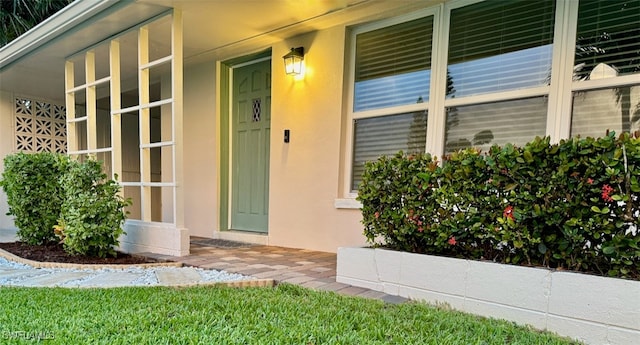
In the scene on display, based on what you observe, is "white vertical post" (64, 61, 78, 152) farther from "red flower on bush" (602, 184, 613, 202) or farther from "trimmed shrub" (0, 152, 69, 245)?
"red flower on bush" (602, 184, 613, 202)

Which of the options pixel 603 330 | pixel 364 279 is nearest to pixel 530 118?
pixel 603 330

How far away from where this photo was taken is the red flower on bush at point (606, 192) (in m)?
1.64

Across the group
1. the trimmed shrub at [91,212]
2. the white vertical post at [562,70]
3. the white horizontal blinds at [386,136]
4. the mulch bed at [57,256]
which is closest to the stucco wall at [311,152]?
the white horizontal blinds at [386,136]

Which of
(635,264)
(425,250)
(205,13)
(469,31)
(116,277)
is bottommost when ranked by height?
(116,277)

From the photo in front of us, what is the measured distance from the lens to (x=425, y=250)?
2.35m

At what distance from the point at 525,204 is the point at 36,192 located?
15.7ft

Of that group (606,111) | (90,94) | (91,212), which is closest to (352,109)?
(606,111)

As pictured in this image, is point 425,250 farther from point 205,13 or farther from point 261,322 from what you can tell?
point 205,13

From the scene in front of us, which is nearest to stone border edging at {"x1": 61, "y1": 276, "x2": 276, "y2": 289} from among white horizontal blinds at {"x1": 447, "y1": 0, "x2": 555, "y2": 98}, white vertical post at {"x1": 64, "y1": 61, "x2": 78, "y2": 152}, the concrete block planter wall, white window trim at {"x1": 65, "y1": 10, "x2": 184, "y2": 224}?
the concrete block planter wall

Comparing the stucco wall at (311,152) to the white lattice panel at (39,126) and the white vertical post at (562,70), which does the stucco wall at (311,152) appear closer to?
the white vertical post at (562,70)

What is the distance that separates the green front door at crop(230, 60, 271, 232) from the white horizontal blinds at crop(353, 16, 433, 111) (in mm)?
1375

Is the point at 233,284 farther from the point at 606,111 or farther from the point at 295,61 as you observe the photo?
the point at 606,111

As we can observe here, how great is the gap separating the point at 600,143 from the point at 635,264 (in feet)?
1.96

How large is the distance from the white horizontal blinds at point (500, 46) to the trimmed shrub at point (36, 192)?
4.33m
